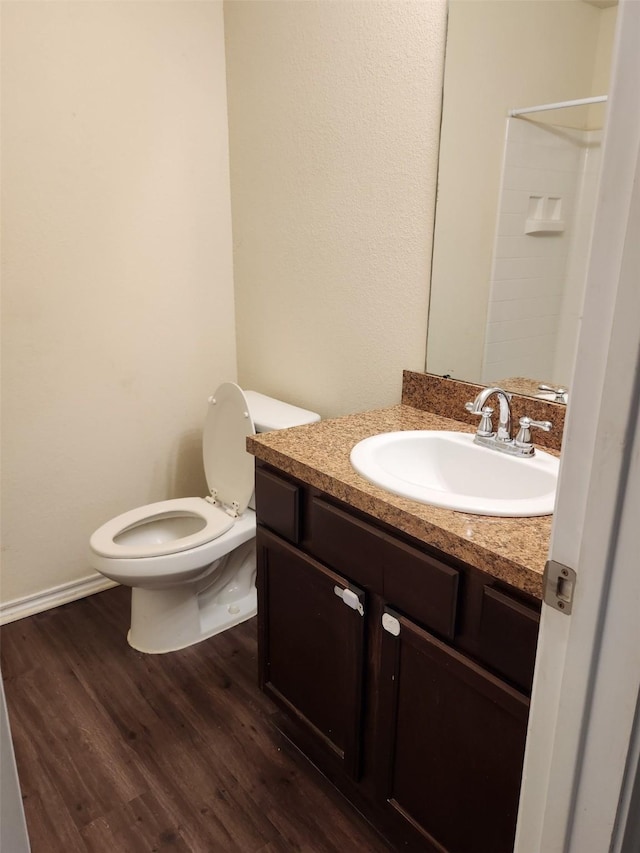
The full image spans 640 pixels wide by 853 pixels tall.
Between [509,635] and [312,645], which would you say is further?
[312,645]

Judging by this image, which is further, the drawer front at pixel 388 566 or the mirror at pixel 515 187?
the mirror at pixel 515 187

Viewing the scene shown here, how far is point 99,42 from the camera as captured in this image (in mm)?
2047

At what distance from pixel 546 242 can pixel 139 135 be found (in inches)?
58.5

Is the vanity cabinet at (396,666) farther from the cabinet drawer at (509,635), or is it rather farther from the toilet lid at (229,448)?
the toilet lid at (229,448)

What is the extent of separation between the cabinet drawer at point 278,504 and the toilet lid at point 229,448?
1.47 ft

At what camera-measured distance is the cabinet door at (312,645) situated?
4.57ft

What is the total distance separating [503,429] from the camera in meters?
1.46

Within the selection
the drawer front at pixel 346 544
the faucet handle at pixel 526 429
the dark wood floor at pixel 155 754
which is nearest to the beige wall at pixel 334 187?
the faucet handle at pixel 526 429

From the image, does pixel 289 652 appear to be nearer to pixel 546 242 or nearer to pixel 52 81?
pixel 546 242

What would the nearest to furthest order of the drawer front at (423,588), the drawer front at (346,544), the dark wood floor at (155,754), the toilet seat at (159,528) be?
1. the drawer front at (423,588)
2. the drawer front at (346,544)
3. the dark wood floor at (155,754)
4. the toilet seat at (159,528)

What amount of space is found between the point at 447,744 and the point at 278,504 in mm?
630

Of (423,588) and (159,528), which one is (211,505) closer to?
(159,528)

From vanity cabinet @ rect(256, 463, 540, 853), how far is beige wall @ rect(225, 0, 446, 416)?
68 centimetres

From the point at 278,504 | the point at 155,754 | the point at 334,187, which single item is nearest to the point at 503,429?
the point at 278,504
